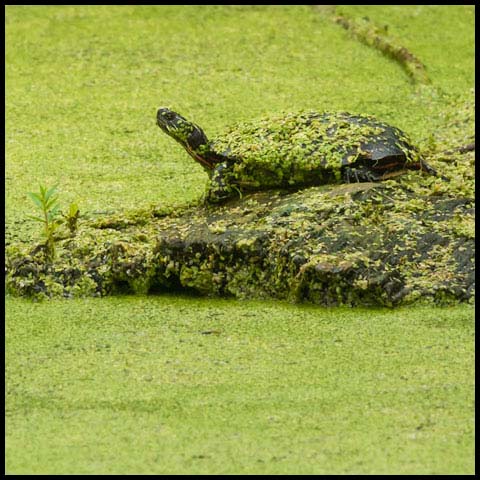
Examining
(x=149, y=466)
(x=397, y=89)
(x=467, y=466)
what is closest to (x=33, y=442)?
(x=149, y=466)

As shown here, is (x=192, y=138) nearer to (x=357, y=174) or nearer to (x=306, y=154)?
(x=306, y=154)

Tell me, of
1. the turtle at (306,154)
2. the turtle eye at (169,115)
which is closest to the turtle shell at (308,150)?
the turtle at (306,154)

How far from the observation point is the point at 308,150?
362 centimetres

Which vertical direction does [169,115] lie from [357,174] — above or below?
above

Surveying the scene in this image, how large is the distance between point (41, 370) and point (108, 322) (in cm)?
38

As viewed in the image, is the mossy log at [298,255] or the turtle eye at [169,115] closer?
the mossy log at [298,255]

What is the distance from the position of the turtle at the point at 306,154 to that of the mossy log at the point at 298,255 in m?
0.07

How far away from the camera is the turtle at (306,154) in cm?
362

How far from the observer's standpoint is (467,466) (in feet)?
7.41

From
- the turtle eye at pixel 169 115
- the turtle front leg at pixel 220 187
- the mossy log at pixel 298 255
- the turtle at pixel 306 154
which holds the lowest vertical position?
the mossy log at pixel 298 255

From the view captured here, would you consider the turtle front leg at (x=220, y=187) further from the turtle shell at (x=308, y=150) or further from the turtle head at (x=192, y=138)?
the turtle head at (x=192, y=138)

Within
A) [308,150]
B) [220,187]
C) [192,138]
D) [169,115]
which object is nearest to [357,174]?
[308,150]

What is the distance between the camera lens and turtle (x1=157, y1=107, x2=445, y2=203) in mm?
3619

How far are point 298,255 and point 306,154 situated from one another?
45cm
